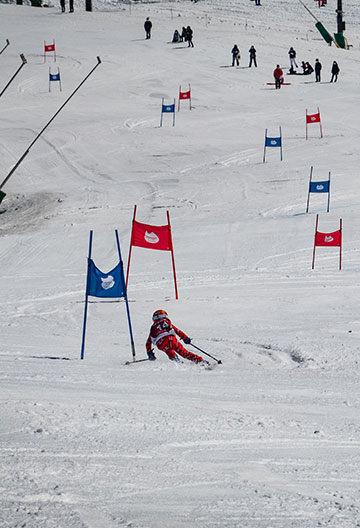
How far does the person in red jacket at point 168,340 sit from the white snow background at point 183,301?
0.18 metres

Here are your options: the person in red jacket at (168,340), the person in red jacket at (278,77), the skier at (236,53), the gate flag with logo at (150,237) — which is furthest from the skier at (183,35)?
the person in red jacket at (168,340)

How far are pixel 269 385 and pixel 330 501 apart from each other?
3.57 meters

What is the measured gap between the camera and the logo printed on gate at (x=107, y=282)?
37.3 feet

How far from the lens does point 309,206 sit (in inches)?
926

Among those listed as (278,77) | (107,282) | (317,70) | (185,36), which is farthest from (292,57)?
(107,282)

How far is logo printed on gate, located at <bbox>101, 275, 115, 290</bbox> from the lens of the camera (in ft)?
37.3

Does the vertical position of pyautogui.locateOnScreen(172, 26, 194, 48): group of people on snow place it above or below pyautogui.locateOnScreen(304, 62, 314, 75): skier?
above

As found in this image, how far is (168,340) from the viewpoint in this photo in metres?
10.9

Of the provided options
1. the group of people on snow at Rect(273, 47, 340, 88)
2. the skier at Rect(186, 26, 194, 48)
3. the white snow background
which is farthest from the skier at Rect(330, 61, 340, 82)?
the skier at Rect(186, 26, 194, 48)

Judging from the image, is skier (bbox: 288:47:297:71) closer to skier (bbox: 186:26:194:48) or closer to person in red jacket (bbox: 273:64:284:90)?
person in red jacket (bbox: 273:64:284:90)

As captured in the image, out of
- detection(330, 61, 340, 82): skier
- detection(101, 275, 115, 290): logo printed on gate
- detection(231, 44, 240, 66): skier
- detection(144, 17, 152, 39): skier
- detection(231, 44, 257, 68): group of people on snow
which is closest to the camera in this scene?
detection(101, 275, 115, 290): logo printed on gate

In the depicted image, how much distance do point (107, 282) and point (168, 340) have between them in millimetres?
1231

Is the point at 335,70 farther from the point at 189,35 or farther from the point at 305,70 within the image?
the point at 189,35

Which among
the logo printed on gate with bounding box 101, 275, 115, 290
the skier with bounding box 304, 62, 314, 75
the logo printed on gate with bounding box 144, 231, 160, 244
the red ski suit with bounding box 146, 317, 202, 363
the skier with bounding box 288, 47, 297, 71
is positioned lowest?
the skier with bounding box 304, 62, 314, 75
